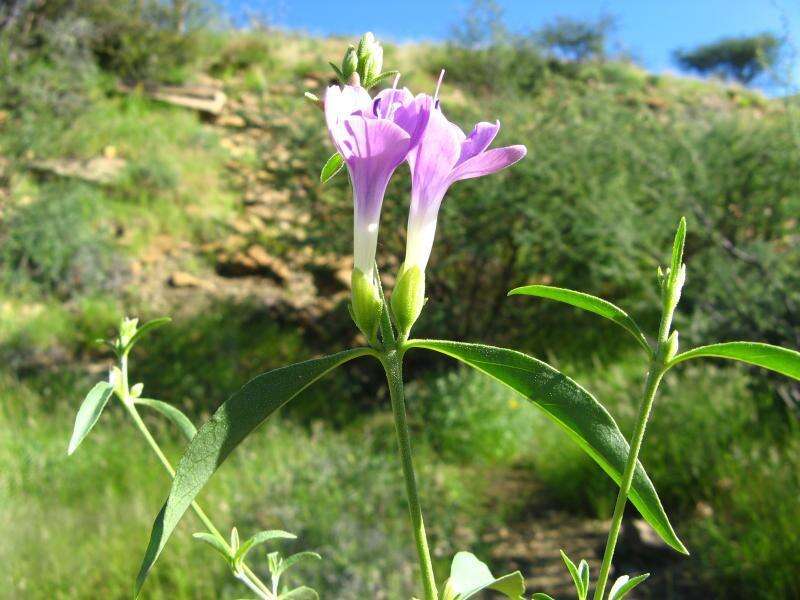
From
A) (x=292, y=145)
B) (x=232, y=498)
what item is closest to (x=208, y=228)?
(x=292, y=145)

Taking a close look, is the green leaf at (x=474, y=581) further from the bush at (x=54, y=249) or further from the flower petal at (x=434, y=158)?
the bush at (x=54, y=249)

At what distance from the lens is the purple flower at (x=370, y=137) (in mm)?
382

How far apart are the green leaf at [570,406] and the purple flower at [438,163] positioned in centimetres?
9

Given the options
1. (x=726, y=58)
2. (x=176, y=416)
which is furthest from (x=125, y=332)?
(x=726, y=58)

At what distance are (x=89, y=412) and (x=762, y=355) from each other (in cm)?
43

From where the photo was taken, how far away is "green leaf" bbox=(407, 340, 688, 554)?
0.36 meters

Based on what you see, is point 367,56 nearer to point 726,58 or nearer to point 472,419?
point 472,419

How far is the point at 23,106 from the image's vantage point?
18.7 feet

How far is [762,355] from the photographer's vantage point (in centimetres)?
35

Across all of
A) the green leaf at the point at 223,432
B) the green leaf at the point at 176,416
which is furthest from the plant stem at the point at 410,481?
the green leaf at the point at 176,416

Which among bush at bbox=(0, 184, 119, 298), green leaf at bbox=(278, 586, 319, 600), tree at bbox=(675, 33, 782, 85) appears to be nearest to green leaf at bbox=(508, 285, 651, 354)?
green leaf at bbox=(278, 586, 319, 600)

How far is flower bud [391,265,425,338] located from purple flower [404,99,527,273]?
2cm

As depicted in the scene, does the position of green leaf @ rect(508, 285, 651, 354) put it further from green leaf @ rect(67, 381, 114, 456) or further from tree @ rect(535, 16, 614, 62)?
tree @ rect(535, 16, 614, 62)

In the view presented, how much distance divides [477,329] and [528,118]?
57.1 inches
